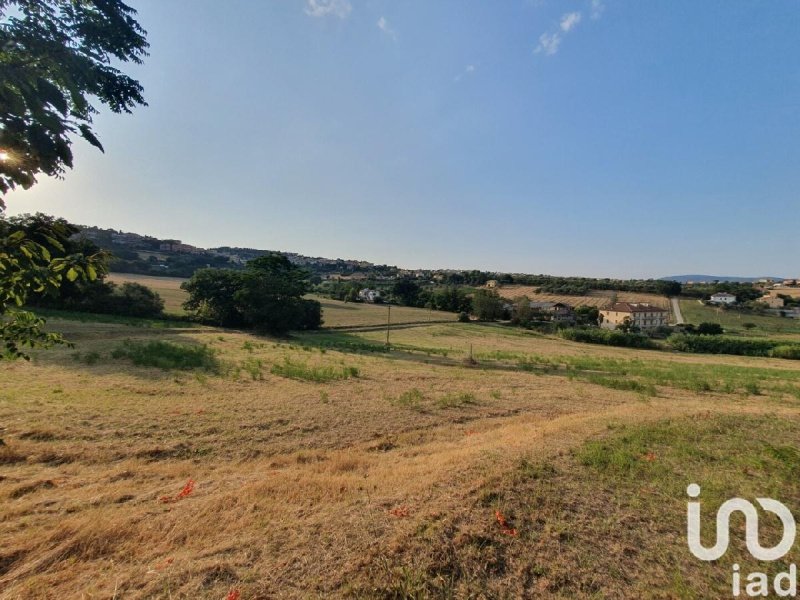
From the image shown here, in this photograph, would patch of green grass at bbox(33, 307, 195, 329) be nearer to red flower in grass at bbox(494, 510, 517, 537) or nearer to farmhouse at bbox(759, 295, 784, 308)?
red flower in grass at bbox(494, 510, 517, 537)

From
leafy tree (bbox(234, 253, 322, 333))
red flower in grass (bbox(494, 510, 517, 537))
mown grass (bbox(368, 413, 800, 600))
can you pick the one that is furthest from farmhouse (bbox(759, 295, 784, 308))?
red flower in grass (bbox(494, 510, 517, 537))

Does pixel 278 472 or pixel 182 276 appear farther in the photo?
pixel 182 276

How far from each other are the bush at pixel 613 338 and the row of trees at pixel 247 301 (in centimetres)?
4358

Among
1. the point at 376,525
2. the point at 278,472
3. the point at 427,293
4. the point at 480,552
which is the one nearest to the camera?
the point at 480,552

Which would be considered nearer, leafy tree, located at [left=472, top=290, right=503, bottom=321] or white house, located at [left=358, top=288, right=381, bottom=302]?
Answer: leafy tree, located at [left=472, top=290, right=503, bottom=321]

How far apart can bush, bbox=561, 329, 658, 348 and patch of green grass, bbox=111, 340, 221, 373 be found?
2160 inches

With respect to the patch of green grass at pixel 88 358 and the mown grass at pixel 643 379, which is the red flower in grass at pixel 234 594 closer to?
the patch of green grass at pixel 88 358

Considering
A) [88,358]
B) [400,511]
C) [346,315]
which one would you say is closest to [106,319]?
[88,358]

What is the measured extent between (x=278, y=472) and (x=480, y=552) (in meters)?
4.47

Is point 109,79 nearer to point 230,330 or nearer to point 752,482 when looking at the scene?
point 752,482

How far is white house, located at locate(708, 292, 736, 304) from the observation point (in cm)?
10769

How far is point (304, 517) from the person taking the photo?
4.80m

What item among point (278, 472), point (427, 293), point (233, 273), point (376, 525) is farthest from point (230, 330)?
point (427, 293)

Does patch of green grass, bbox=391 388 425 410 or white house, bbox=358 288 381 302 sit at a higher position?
white house, bbox=358 288 381 302
